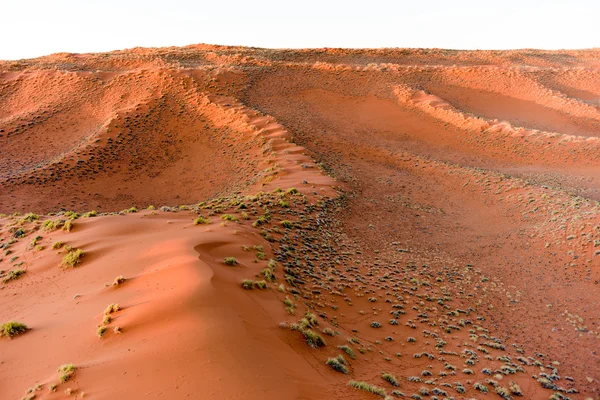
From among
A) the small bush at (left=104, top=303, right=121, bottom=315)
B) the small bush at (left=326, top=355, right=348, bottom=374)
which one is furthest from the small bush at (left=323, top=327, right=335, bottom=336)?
the small bush at (left=104, top=303, right=121, bottom=315)

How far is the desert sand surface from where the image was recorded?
7.25 m

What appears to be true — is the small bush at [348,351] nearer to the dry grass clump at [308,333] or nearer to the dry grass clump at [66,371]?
the dry grass clump at [308,333]

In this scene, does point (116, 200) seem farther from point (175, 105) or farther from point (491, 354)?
point (491, 354)

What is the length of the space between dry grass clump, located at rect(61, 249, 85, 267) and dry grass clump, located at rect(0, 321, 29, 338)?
2910 millimetres

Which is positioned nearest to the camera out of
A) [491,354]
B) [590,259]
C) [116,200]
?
[491,354]

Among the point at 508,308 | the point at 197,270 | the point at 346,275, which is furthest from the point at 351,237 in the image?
the point at 197,270

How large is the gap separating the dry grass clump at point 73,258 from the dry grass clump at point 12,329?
291cm

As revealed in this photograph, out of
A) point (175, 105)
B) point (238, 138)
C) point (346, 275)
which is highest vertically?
point (175, 105)

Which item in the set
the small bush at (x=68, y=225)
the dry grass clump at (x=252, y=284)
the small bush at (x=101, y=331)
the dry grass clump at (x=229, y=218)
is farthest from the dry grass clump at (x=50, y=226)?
the dry grass clump at (x=252, y=284)

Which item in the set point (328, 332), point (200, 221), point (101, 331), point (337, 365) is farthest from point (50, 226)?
point (337, 365)

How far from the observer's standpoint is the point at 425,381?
8.34 meters

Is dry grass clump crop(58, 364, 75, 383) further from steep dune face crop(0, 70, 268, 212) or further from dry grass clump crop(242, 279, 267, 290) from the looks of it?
steep dune face crop(0, 70, 268, 212)

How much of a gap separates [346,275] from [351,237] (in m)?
3.65

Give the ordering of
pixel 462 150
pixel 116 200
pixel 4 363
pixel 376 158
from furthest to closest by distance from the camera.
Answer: pixel 462 150 < pixel 376 158 < pixel 116 200 < pixel 4 363
